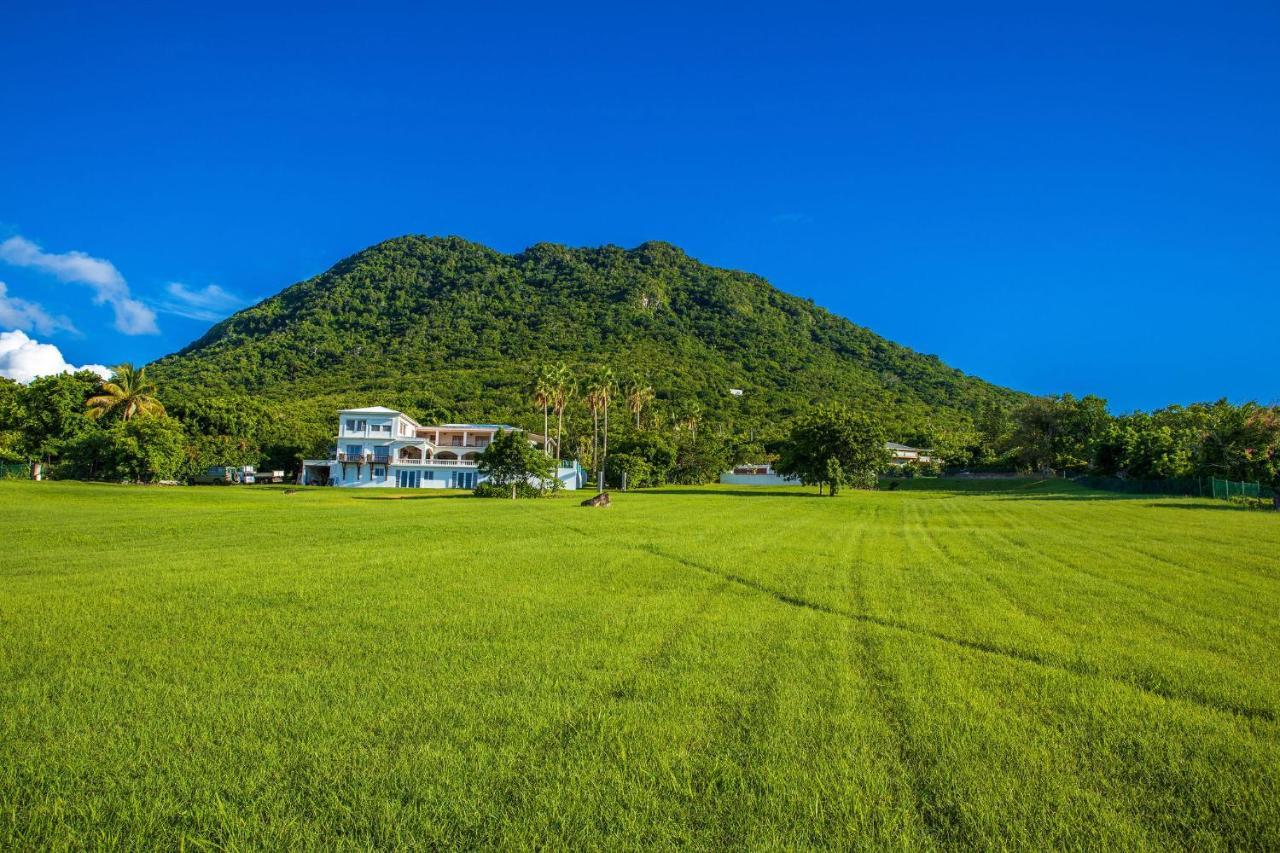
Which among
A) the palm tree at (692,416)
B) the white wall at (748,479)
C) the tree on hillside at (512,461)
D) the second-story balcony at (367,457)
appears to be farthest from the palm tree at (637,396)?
the tree on hillside at (512,461)

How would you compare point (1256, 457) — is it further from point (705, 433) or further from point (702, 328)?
point (702, 328)

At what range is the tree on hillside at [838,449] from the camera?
52.9m

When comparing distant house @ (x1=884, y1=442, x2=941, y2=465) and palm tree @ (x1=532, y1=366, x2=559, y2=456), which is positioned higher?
palm tree @ (x1=532, y1=366, x2=559, y2=456)

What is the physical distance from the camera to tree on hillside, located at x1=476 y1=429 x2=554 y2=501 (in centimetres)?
4178

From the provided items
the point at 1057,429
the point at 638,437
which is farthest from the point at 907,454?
the point at 638,437

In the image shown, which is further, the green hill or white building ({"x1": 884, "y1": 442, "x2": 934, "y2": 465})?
the green hill

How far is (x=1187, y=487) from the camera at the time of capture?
171ft

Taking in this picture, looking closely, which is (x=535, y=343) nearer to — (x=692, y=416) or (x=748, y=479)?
(x=692, y=416)

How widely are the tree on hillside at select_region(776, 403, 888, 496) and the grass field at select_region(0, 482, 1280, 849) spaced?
40.6m

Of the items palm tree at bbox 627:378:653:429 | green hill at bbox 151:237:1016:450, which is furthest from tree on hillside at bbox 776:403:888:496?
green hill at bbox 151:237:1016:450

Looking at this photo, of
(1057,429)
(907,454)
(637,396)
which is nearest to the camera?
(1057,429)

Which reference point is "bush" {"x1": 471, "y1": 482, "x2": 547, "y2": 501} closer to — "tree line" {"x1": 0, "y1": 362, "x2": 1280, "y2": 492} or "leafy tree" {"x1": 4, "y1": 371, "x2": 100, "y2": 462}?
"tree line" {"x1": 0, "y1": 362, "x2": 1280, "y2": 492}

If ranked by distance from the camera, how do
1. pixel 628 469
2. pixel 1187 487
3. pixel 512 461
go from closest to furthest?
pixel 512 461, pixel 1187 487, pixel 628 469

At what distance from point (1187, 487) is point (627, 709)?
62.3m
